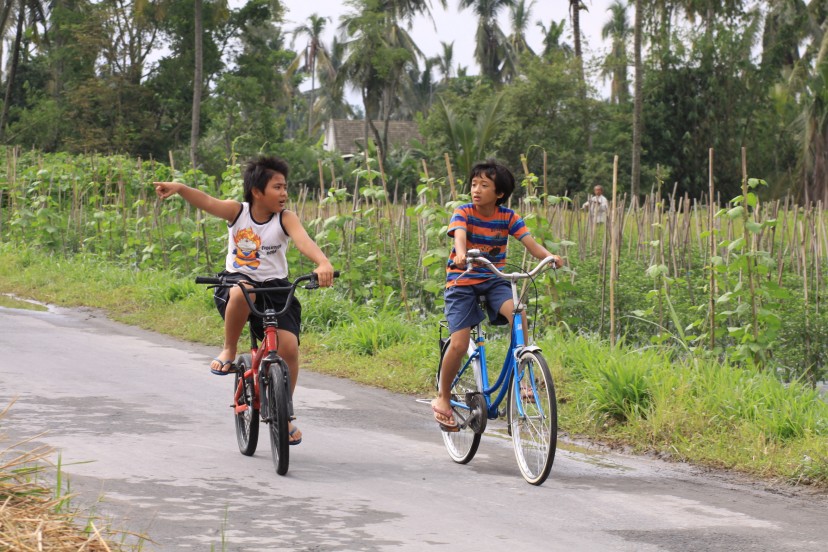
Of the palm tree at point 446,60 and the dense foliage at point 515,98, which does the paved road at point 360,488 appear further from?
the palm tree at point 446,60

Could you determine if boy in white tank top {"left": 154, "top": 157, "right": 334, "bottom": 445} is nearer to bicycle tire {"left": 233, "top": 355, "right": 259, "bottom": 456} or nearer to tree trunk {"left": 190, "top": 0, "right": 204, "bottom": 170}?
bicycle tire {"left": 233, "top": 355, "right": 259, "bottom": 456}

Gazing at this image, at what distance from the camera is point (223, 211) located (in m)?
6.66

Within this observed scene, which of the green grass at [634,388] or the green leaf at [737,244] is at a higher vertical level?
the green leaf at [737,244]

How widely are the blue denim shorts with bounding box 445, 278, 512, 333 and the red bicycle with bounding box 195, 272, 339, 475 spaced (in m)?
0.72

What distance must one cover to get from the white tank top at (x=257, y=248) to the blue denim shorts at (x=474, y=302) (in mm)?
997

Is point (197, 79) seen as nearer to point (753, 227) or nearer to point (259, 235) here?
point (753, 227)

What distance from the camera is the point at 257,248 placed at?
21.8 feet

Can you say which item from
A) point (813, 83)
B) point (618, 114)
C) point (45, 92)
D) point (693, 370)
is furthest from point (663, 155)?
point (693, 370)

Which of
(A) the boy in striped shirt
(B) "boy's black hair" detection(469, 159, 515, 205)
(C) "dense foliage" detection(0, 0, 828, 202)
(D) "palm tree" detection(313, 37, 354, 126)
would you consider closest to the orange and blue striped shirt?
(A) the boy in striped shirt

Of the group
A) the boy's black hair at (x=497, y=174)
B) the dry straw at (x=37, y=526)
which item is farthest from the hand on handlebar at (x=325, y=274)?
the dry straw at (x=37, y=526)

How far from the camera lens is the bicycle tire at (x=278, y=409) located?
20.0 ft

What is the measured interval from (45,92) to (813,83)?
33724mm

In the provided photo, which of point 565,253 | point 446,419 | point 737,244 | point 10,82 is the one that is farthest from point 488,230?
point 10,82

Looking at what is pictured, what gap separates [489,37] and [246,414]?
66821mm
